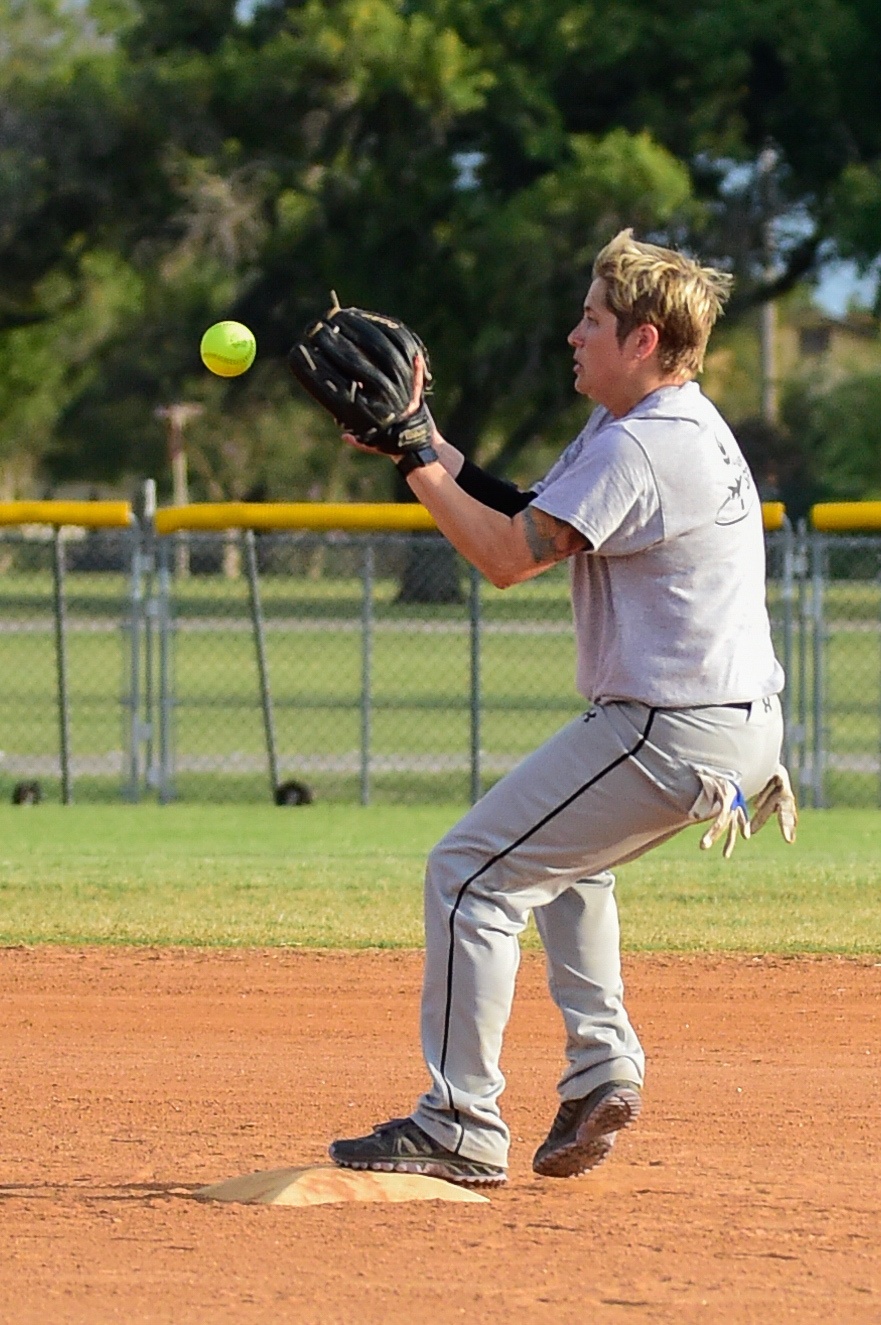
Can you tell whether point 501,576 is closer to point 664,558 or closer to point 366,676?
point 664,558

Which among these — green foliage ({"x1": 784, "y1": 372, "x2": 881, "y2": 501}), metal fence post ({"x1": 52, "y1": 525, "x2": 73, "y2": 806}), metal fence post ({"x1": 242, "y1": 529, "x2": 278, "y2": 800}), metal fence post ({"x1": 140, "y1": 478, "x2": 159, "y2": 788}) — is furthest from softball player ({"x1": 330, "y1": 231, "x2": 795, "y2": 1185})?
green foliage ({"x1": 784, "y1": 372, "x2": 881, "y2": 501})

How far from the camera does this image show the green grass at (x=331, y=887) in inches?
336

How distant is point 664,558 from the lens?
4176 mm

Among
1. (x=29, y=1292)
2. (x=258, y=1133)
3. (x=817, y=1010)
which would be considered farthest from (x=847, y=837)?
(x=29, y=1292)

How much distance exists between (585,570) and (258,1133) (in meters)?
1.82

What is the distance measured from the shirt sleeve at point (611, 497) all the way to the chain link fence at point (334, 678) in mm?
9373

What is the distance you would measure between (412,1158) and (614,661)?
1157 mm

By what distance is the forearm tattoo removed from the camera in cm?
410

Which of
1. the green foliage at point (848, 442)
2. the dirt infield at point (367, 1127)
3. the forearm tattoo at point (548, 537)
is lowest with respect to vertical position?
the dirt infield at point (367, 1127)

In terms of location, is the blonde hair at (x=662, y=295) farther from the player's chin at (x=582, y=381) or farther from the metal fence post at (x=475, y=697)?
the metal fence post at (x=475, y=697)

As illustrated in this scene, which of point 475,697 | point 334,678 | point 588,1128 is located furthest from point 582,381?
point 334,678

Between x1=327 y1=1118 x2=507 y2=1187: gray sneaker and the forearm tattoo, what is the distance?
1.27 m

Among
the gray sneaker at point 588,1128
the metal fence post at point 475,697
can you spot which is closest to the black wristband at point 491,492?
the gray sneaker at point 588,1128

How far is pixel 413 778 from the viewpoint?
1608 centimetres
